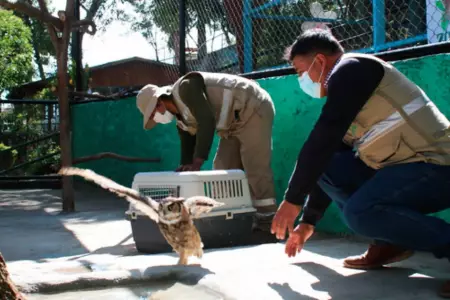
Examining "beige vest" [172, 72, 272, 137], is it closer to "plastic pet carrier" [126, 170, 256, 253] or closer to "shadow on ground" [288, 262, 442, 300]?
"plastic pet carrier" [126, 170, 256, 253]

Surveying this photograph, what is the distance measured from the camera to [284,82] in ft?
15.5

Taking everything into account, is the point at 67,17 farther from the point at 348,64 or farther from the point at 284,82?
the point at 348,64

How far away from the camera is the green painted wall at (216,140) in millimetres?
3393

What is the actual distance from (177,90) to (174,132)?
2636 mm

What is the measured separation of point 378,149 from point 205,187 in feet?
4.65

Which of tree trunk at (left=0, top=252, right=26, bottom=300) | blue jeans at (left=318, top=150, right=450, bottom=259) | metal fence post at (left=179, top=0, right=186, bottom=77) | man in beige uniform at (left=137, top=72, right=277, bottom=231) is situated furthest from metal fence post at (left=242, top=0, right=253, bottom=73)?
tree trunk at (left=0, top=252, right=26, bottom=300)

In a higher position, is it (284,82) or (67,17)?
(67,17)

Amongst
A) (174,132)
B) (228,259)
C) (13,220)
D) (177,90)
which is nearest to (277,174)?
(177,90)

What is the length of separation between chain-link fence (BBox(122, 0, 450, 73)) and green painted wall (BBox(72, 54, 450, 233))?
0.65m

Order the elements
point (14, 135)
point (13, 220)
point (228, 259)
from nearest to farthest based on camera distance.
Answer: point (228, 259) < point (13, 220) < point (14, 135)

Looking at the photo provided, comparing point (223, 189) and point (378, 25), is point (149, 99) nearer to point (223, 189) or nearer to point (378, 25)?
point (223, 189)

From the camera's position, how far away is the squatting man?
220 cm

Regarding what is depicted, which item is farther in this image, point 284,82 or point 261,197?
point 284,82

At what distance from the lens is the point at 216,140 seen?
224 inches
